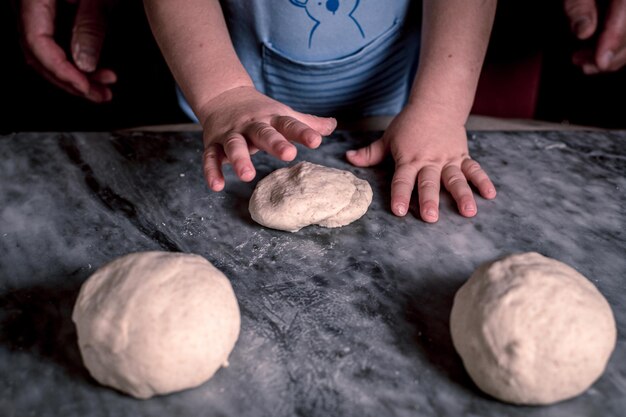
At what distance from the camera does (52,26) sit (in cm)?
176

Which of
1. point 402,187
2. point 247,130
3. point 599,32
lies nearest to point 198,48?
point 247,130

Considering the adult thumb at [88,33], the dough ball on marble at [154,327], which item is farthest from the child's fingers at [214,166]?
the adult thumb at [88,33]

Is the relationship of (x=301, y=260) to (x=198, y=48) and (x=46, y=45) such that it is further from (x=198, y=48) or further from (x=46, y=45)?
(x=46, y=45)

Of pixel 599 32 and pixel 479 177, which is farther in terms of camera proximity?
pixel 599 32

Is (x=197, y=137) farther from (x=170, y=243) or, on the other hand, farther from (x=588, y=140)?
(x=588, y=140)

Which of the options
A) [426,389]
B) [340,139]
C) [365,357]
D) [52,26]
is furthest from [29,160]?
[426,389]

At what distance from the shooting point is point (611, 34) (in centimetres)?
153

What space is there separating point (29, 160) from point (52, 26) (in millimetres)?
600

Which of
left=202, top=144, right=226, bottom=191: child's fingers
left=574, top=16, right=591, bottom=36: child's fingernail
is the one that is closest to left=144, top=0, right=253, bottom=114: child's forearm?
left=202, top=144, right=226, bottom=191: child's fingers

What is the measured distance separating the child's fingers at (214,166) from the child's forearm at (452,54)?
48cm

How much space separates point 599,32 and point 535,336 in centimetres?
108

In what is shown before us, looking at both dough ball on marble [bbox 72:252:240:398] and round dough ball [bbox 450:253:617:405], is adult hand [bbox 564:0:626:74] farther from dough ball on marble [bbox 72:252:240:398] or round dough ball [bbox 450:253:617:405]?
dough ball on marble [bbox 72:252:240:398]

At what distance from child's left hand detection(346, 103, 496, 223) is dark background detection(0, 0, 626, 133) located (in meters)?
0.73

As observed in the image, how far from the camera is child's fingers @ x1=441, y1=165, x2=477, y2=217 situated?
48.3 inches
